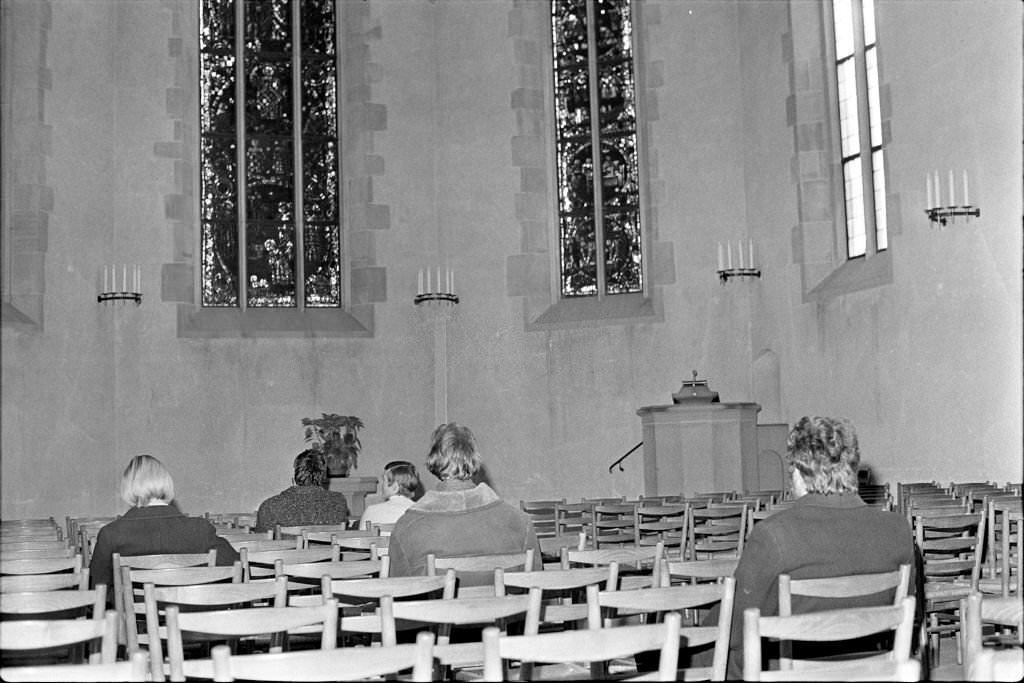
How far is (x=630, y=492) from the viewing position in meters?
14.8

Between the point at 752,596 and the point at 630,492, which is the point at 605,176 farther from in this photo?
the point at 752,596

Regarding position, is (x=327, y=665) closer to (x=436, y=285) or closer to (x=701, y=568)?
(x=701, y=568)

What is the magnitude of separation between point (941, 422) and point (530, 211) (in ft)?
18.6

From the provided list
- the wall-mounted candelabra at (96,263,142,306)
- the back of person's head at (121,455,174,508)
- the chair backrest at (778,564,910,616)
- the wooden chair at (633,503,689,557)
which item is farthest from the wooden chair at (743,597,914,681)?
the wall-mounted candelabra at (96,263,142,306)

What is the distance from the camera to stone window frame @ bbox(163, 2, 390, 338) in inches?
586

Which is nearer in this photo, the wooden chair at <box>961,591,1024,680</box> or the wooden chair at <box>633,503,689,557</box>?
the wooden chair at <box>961,591,1024,680</box>

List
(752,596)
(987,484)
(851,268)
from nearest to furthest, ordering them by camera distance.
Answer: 1. (752,596)
2. (987,484)
3. (851,268)

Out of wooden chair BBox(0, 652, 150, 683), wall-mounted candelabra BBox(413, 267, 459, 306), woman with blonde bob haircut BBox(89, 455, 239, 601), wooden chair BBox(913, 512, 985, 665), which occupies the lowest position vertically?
wooden chair BBox(913, 512, 985, 665)

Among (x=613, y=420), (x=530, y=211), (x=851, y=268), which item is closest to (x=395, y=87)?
(x=530, y=211)

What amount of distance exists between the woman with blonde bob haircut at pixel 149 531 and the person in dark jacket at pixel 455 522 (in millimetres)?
866

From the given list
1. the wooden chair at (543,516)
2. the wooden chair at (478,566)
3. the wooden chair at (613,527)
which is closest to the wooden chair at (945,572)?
the wooden chair at (478,566)

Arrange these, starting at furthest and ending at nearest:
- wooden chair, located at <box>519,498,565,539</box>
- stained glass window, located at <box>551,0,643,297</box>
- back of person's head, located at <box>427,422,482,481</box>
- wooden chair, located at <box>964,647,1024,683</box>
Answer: stained glass window, located at <box>551,0,643,297</box> → wooden chair, located at <box>519,498,565,539</box> → back of person's head, located at <box>427,422,482,481</box> → wooden chair, located at <box>964,647,1024,683</box>

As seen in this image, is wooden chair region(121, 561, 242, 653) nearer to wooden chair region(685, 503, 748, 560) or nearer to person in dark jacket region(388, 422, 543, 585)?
person in dark jacket region(388, 422, 543, 585)

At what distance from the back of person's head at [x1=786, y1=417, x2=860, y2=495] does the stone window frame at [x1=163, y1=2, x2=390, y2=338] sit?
11.7 m
